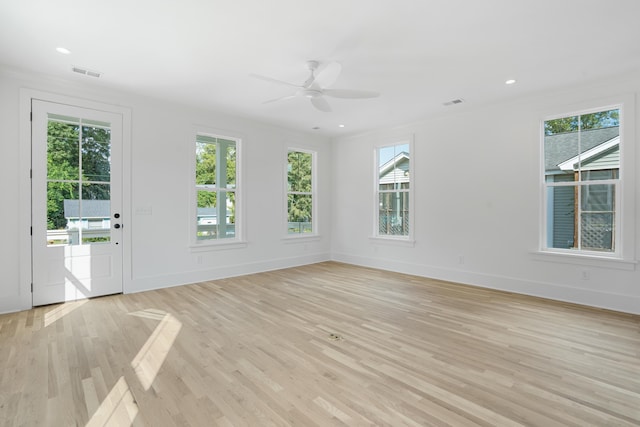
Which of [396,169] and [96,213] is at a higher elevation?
[396,169]

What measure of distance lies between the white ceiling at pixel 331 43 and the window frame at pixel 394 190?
1518 millimetres

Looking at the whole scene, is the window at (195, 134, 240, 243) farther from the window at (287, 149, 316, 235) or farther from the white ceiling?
the window at (287, 149, 316, 235)

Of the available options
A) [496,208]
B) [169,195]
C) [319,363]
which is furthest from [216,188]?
[496,208]

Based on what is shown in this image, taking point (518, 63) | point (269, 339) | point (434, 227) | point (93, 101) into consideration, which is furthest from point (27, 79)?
point (434, 227)

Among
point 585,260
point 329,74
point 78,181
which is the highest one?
point 329,74

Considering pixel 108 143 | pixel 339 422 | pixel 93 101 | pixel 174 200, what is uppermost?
pixel 93 101

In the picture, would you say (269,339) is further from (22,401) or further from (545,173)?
(545,173)

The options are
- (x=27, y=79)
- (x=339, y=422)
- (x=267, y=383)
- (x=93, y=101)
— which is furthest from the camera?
(x=93, y=101)

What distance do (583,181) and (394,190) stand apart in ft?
9.39

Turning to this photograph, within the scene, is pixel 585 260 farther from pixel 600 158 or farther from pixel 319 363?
pixel 319 363

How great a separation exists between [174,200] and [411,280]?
406 centimetres

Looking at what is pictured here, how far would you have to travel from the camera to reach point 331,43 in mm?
3023

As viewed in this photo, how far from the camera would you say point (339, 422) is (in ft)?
5.91

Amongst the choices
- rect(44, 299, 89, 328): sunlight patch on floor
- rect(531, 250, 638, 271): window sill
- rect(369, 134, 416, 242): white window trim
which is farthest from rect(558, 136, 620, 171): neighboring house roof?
rect(44, 299, 89, 328): sunlight patch on floor
